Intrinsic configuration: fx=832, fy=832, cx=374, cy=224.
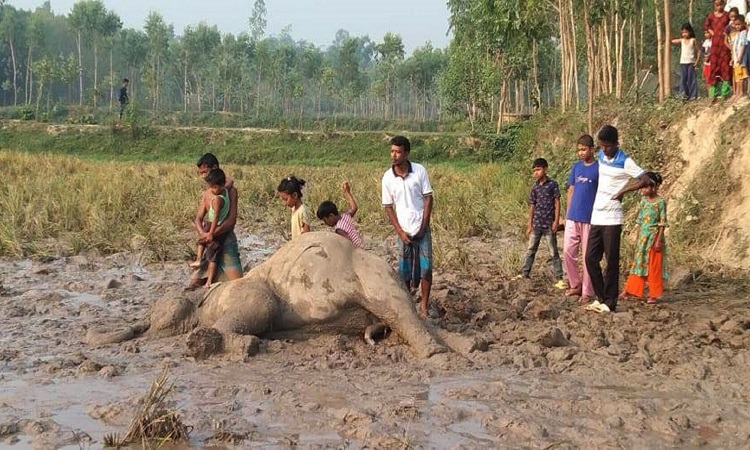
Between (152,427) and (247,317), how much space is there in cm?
180

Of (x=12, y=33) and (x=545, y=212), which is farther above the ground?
(x=12, y=33)

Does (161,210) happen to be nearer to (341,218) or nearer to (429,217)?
(341,218)

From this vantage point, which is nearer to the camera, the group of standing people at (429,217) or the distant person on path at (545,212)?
the group of standing people at (429,217)

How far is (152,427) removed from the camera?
156 inches

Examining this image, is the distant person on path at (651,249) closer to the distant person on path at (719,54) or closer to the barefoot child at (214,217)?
the barefoot child at (214,217)

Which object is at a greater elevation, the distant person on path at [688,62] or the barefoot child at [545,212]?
the distant person on path at [688,62]

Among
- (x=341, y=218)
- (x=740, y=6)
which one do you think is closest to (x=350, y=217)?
(x=341, y=218)

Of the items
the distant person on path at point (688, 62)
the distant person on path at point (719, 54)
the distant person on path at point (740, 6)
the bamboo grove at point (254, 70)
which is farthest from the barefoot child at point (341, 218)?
the bamboo grove at point (254, 70)

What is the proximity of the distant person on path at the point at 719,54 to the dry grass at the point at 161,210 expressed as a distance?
334 centimetres

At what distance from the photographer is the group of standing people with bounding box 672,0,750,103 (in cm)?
1135

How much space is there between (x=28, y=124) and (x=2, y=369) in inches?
1268

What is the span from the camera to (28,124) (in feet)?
114

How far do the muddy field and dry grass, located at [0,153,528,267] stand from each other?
2.86m

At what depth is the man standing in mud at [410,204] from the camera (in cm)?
635
